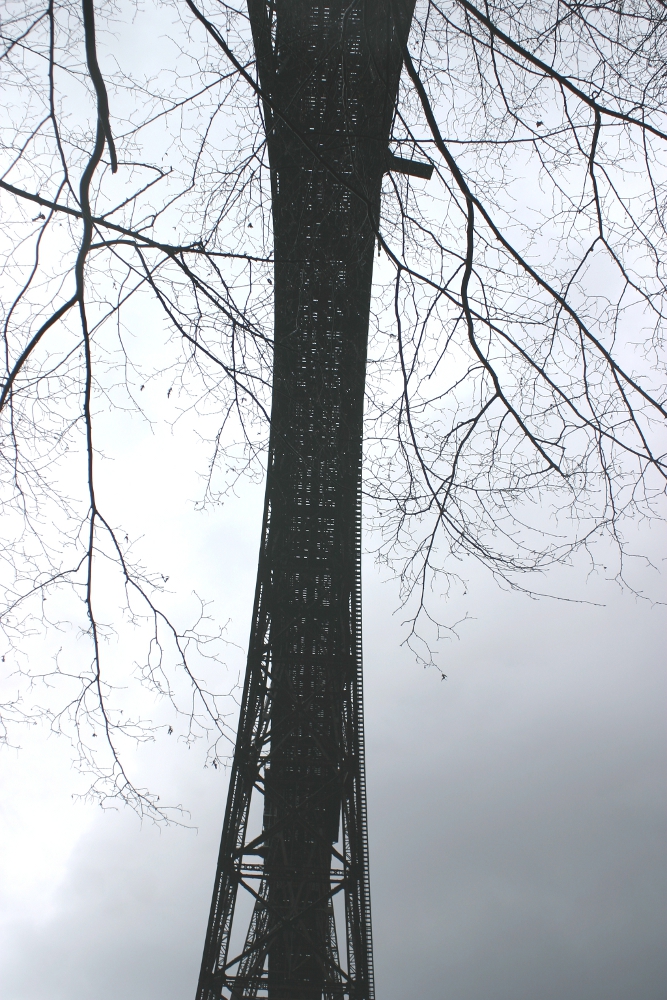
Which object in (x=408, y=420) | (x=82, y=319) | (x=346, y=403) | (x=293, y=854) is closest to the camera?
(x=82, y=319)

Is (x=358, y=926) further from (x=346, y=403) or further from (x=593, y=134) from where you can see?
(x=593, y=134)

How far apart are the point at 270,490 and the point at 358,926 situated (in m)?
6.37

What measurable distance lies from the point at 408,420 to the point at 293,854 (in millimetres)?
9580

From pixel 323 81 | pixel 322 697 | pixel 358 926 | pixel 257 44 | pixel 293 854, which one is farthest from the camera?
pixel 322 697

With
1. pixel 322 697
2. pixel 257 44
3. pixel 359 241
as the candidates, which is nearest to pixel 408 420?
pixel 359 241

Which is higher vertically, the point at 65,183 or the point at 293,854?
the point at 65,183

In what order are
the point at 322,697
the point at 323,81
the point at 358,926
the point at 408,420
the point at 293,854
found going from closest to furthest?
the point at 408,420 → the point at 323,81 → the point at 358,926 → the point at 293,854 → the point at 322,697

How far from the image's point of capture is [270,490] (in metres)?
10.7

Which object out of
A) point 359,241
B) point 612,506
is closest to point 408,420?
point 612,506

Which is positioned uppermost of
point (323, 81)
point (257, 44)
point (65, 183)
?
point (323, 81)

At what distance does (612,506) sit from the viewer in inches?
115

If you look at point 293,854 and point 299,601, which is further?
point 299,601

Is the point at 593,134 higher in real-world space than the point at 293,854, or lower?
higher

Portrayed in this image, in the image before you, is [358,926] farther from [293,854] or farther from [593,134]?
[593,134]
